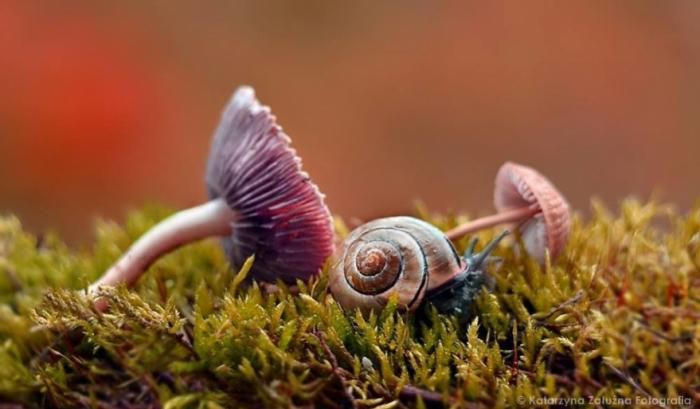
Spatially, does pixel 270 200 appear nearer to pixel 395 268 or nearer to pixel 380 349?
pixel 395 268

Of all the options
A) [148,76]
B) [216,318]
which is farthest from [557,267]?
[148,76]

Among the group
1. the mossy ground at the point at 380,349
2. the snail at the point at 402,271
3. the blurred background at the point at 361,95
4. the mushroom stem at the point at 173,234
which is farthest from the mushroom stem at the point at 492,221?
the blurred background at the point at 361,95

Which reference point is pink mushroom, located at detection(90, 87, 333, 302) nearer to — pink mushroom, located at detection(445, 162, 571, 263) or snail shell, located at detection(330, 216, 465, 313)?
snail shell, located at detection(330, 216, 465, 313)

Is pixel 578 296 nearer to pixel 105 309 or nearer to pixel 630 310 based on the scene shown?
pixel 630 310

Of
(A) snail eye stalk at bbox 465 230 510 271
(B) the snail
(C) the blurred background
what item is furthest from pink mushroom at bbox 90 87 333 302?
(C) the blurred background

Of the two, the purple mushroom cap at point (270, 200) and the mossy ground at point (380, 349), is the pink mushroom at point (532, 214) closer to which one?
the mossy ground at point (380, 349)
